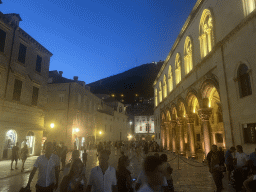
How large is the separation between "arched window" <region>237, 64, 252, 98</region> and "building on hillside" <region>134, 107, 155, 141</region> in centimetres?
5970

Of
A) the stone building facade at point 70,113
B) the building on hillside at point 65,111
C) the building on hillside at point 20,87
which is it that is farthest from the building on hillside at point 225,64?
the building on hillside at point 65,111

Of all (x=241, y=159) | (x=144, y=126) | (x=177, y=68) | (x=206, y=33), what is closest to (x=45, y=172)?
(x=241, y=159)

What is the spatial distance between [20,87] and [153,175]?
20.3 meters

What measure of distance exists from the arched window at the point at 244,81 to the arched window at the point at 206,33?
4758mm

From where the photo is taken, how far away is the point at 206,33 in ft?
Result: 50.5

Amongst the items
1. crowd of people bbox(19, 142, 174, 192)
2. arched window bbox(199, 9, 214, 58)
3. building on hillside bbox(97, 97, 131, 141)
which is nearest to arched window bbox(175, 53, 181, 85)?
arched window bbox(199, 9, 214, 58)

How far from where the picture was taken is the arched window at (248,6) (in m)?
9.80

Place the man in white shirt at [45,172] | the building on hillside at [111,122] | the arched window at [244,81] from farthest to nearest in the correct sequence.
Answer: the building on hillside at [111,122], the arched window at [244,81], the man in white shirt at [45,172]

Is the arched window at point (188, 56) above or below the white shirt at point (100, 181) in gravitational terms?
above

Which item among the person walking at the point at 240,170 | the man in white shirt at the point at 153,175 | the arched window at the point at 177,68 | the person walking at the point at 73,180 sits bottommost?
the person walking at the point at 240,170

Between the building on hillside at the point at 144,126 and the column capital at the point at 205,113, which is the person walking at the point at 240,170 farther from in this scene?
the building on hillside at the point at 144,126

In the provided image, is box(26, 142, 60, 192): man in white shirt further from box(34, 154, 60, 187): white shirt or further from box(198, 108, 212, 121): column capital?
box(198, 108, 212, 121): column capital

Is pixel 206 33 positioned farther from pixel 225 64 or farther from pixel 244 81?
pixel 244 81

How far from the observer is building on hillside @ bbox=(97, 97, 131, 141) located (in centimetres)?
4423
